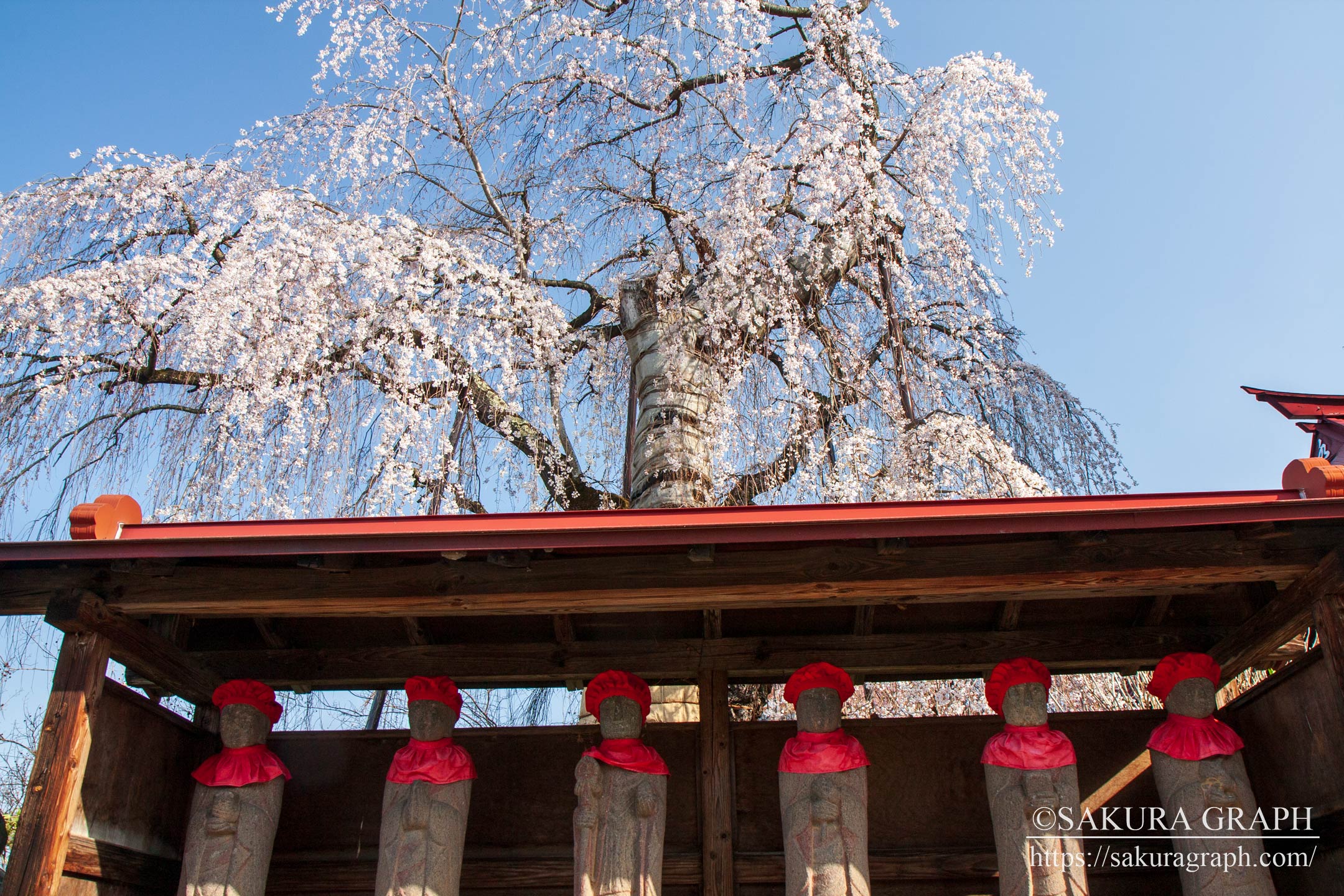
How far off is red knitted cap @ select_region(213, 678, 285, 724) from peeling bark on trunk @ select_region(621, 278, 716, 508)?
10.1 ft

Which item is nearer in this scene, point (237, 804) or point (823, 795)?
point (823, 795)

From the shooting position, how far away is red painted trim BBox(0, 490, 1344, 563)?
3395 millimetres

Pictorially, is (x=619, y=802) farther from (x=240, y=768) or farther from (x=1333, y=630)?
(x=1333, y=630)

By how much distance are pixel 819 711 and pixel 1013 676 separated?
89 centimetres

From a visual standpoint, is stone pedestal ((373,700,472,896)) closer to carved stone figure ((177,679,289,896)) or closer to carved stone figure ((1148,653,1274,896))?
carved stone figure ((177,679,289,896))

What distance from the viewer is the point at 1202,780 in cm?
395

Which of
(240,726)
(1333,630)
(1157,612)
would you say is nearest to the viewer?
(1333,630)

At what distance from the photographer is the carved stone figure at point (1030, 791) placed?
3.80 metres

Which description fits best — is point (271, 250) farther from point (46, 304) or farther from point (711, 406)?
point (711, 406)

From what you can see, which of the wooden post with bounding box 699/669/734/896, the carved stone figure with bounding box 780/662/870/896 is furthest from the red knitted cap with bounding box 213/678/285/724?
the carved stone figure with bounding box 780/662/870/896

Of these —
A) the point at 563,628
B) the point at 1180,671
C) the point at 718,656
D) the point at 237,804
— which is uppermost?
the point at 563,628

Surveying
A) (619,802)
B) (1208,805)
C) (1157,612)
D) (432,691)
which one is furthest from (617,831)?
(1157,612)

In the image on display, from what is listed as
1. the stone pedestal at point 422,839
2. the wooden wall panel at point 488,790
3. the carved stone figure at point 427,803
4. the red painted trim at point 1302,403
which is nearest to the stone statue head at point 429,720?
the carved stone figure at point 427,803

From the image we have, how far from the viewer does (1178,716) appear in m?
4.12
